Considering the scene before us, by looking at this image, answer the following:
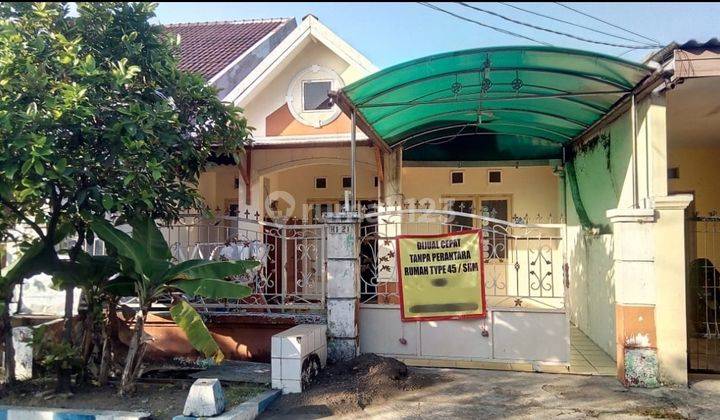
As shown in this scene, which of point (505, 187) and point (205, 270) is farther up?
point (505, 187)

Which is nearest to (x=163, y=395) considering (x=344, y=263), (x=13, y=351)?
(x=13, y=351)

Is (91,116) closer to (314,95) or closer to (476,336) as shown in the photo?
(314,95)

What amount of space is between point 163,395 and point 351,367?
6.90 feet

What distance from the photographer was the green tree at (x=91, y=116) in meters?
5.06

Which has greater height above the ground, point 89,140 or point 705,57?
point 705,57

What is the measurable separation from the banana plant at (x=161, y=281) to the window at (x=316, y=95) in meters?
4.43

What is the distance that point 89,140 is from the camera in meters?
5.48

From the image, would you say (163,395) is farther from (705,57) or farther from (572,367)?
(705,57)

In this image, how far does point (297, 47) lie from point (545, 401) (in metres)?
7.04

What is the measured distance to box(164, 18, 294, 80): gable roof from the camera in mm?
11863

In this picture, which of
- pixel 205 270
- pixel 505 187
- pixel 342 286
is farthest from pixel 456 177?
pixel 205 270

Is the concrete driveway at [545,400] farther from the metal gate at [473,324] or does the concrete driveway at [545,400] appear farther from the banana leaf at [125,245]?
the banana leaf at [125,245]

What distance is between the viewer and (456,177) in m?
11.0

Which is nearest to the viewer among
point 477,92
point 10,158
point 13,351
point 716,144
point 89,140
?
point 10,158
